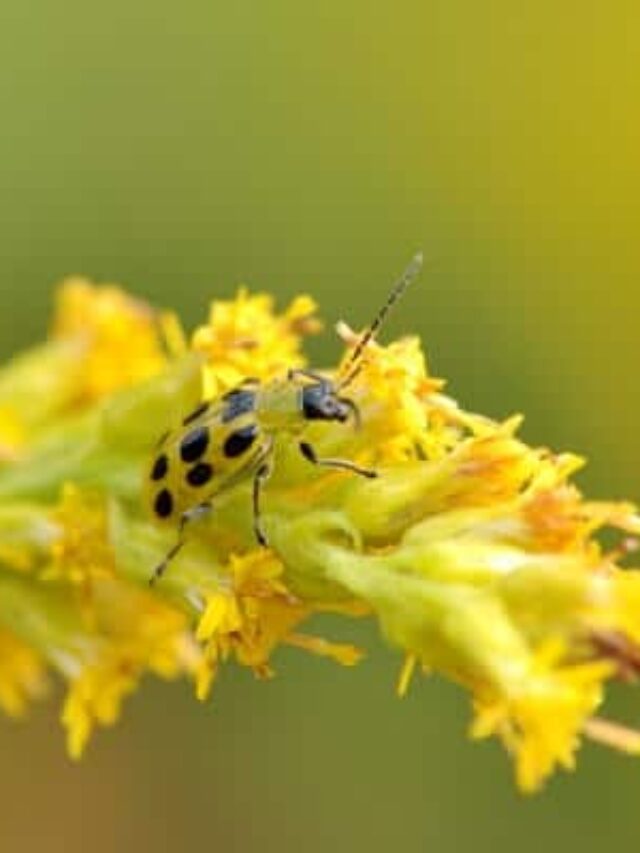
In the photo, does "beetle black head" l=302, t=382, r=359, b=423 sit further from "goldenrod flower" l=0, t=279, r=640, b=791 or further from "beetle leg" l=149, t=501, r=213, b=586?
"beetle leg" l=149, t=501, r=213, b=586

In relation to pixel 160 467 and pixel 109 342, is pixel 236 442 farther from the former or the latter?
pixel 109 342

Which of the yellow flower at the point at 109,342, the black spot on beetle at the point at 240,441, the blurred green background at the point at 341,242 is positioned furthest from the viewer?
the blurred green background at the point at 341,242

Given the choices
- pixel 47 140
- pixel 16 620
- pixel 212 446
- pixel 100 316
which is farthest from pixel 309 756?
pixel 212 446

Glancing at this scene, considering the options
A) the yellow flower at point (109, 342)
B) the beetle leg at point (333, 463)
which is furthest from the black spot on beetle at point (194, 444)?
the yellow flower at point (109, 342)

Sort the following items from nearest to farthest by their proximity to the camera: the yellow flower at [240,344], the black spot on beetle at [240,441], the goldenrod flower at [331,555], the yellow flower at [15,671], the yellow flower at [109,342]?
the goldenrod flower at [331,555] < the black spot on beetle at [240,441] < the yellow flower at [240,344] < the yellow flower at [15,671] < the yellow flower at [109,342]

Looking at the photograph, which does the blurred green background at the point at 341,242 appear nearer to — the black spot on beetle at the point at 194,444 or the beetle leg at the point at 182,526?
the beetle leg at the point at 182,526

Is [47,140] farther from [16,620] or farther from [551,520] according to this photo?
[551,520]

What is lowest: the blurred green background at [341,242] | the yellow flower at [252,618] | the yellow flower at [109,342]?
the yellow flower at [252,618]

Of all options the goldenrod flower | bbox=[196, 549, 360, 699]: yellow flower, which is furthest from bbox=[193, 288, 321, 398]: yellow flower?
bbox=[196, 549, 360, 699]: yellow flower
